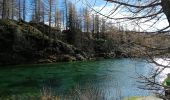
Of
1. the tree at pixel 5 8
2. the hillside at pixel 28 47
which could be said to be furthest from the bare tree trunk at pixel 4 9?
the hillside at pixel 28 47

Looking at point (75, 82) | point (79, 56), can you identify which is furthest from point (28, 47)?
point (75, 82)

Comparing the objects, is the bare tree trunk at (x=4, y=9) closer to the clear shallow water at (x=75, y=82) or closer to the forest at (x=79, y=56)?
the forest at (x=79, y=56)

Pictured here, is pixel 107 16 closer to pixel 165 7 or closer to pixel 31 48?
pixel 165 7

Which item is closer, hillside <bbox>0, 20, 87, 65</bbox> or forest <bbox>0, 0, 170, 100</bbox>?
forest <bbox>0, 0, 170, 100</bbox>

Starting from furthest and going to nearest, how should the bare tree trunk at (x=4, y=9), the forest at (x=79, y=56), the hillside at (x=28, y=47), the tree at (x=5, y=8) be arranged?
1. the tree at (x=5, y=8)
2. the bare tree trunk at (x=4, y=9)
3. the hillside at (x=28, y=47)
4. the forest at (x=79, y=56)

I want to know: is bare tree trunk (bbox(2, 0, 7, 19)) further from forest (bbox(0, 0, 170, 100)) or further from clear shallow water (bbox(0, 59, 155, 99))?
clear shallow water (bbox(0, 59, 155, 99))

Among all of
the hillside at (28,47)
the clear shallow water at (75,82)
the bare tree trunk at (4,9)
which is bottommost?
the clear shallow water at (75,82)

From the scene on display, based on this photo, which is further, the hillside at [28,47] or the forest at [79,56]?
the hillside at [28,47]

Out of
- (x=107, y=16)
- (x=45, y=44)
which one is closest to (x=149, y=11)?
(x=107, y=16)

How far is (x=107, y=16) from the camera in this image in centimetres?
416

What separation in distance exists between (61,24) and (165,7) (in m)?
121

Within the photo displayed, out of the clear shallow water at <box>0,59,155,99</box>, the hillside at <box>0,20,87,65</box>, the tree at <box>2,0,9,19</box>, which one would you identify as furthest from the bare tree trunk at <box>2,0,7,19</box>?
the clear shallow water at <box>0,59,155,99</box>

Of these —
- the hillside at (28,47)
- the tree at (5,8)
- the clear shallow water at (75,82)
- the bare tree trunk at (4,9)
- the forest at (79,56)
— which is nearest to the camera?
the forest at (79,56)

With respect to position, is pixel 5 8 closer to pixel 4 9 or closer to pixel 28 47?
pixel 4 9
